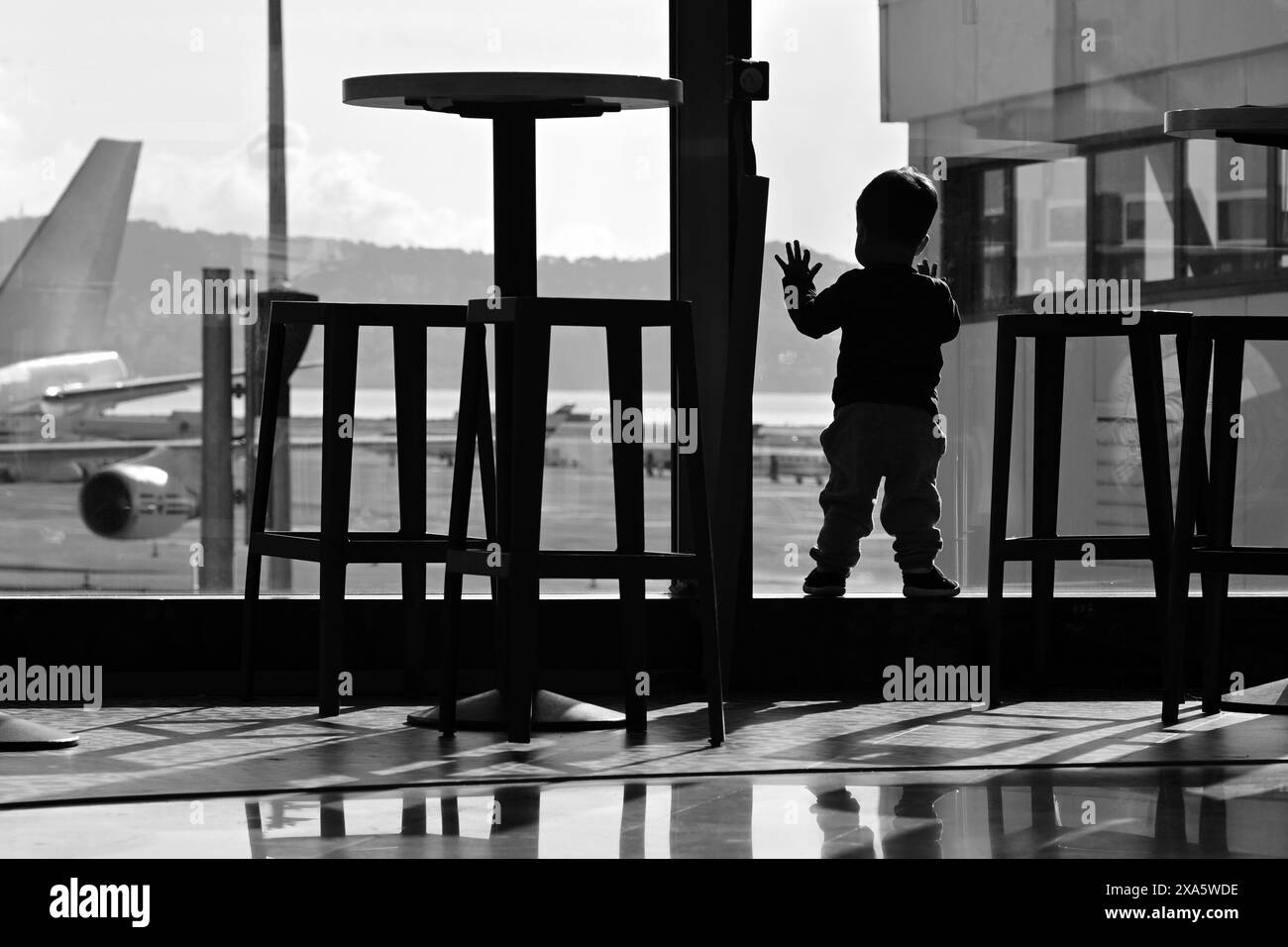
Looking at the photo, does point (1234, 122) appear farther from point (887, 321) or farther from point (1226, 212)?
point (1226, 212)

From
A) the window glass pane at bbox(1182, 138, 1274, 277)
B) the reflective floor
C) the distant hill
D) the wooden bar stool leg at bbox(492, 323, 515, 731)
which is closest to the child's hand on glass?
the distant hill

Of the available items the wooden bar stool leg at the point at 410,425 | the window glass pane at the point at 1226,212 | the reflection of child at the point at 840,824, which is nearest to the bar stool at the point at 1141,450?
the window glass pane at the point at 1226,212

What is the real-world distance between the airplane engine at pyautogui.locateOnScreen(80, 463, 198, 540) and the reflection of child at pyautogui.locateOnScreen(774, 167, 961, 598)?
1434 mm

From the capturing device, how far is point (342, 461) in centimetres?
357

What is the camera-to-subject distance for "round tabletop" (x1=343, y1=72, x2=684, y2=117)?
313 cm

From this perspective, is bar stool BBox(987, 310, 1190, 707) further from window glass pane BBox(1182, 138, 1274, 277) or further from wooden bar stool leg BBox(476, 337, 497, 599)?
wooden bar stool leg BBox(476, 337, 497, 599)

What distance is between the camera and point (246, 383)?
4.20 metres

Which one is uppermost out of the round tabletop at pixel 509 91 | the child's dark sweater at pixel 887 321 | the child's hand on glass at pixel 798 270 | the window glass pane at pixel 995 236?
the round tabletop at pixel 509 91

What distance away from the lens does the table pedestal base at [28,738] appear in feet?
10.6

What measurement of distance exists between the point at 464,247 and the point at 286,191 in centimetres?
41

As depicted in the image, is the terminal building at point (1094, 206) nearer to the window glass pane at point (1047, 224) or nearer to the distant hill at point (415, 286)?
the window glass pane at point (1047, 224)

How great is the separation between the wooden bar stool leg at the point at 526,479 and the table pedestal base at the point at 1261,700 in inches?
53.7

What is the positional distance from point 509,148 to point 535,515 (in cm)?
70
